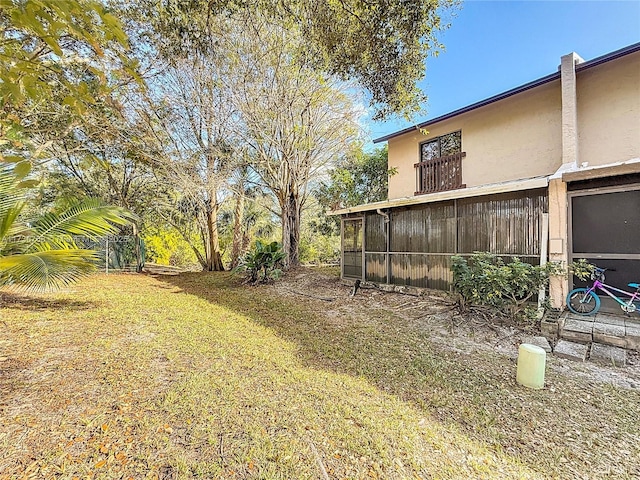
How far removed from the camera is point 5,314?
19.6ft

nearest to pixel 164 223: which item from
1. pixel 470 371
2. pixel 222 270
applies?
pixel 222 270

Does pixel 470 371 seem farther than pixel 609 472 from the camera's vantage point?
Yes

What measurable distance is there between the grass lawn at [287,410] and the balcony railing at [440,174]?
671cm

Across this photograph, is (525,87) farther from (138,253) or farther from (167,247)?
(167,247)

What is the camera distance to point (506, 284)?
5.47 m

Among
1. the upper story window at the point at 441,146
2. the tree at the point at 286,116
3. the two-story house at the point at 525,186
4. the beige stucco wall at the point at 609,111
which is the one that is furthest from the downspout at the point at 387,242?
the beige stucco wall at the point at 609,111

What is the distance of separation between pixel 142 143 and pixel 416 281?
438 inches

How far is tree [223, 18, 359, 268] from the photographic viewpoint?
376 inches

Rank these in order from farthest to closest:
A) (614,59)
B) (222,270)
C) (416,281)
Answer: (222,270) < (416,281) < (614,59)

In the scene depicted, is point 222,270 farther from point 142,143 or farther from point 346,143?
point 346,143

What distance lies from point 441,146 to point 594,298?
7052 millimetres

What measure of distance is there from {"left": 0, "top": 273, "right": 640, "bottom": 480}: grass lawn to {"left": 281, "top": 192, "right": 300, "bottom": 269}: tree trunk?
7.25 metres

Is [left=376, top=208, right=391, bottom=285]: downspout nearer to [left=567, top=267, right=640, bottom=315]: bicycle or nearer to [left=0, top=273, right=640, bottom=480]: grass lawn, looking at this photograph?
[left=0, top=273, right=640, bottom=480]: grass lawn

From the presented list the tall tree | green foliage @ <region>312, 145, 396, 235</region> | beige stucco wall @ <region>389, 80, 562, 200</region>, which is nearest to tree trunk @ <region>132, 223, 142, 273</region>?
the tall tree
